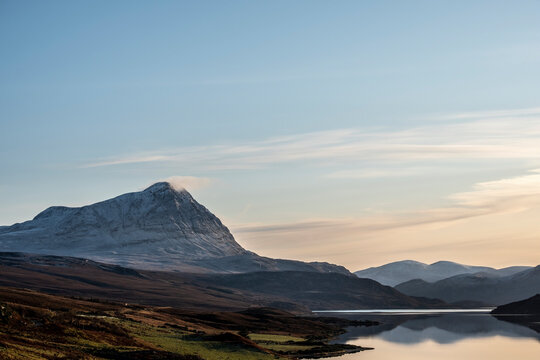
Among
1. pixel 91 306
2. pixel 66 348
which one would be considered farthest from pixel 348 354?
pixel 66 348

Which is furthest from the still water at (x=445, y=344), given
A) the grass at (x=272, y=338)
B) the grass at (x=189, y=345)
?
the grass at (x=189, y=345)

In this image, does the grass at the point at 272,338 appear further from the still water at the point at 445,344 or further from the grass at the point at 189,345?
the grass at the point at 189,345

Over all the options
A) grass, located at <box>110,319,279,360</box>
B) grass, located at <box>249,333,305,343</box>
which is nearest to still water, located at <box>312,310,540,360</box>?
grass, located at <box>249,333,305,343</box>

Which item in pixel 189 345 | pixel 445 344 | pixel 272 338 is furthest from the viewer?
pixel 445 344

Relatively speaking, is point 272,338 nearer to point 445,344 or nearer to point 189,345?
point 445,344

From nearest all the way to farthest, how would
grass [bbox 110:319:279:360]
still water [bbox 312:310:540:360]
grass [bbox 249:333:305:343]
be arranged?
grass [bbox 110:319:279:360] → still water [bbox 312:310:540:360] → grass [bbox 249:333:305:343]

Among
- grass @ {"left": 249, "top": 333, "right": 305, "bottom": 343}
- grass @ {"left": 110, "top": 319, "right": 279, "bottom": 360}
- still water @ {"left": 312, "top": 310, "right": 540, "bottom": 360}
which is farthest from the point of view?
grass @ {"left": 249, "top": 333, "right": 305, "bottom": 343}

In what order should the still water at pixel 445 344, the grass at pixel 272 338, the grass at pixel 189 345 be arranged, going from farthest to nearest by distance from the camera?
the grass at pixel 272 338, the still water at pixel 445 344, the grass at pixel 189 345

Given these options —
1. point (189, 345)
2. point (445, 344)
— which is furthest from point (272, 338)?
point (189, 345)

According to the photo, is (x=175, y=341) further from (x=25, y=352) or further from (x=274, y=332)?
(x=274, y=332)

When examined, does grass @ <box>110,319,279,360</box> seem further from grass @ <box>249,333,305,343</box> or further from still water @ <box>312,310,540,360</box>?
grass @ <box>249,333,305,343</box>

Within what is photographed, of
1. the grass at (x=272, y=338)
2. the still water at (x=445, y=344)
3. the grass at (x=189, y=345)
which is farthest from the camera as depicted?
the grass at (x=272, y=338)

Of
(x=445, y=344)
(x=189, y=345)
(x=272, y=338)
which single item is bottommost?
(x=445, y=344)

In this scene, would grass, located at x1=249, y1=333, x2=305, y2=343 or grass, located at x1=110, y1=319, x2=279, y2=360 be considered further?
grass, located at x1=249, y1=333, x2=305, y2=343
